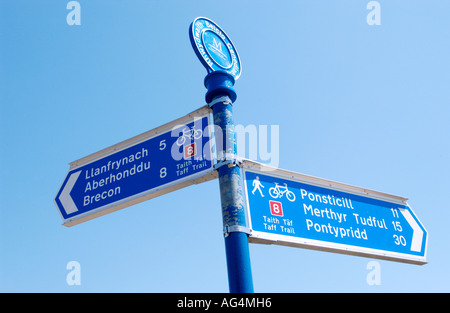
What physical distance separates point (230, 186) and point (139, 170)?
1.00 metres

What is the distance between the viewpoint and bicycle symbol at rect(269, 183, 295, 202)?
3877 mm

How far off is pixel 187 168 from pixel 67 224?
136cm

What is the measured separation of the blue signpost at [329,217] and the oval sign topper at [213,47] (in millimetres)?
1100

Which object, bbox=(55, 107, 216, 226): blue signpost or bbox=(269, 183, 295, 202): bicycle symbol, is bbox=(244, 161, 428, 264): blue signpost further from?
bbox=(55, 107, 216, 226): blue signpost

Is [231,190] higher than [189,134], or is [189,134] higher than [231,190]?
[189,134]

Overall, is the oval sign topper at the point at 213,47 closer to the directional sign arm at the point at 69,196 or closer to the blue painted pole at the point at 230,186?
the blue painted pole at the point at 230,186

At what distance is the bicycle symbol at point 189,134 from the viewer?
3906 millimetres

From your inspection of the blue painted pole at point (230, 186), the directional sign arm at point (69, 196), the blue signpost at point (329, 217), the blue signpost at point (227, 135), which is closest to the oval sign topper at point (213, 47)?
the blue signpost at point (227, 135)

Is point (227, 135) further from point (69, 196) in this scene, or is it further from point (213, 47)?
point (69, 196)

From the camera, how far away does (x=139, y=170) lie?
4098 millimetres

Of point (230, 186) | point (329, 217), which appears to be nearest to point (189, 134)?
point (230, 186)
